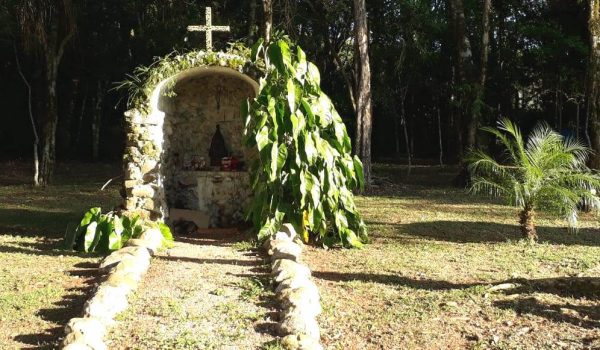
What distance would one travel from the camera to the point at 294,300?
15.6ft

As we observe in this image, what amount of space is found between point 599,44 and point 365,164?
18.5 feet

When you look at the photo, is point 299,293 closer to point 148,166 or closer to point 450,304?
point 450,304

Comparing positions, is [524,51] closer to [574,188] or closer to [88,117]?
[574,188]

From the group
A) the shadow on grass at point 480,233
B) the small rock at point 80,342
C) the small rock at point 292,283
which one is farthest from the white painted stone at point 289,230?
the small rock at point 80,342

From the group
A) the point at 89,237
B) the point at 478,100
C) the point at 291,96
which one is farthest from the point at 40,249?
the point at 478,100

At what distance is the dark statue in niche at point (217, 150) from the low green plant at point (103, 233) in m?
2.33

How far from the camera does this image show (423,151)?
81.3ft

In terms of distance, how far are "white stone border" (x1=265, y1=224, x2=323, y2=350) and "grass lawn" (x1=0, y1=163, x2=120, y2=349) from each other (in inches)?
58.7

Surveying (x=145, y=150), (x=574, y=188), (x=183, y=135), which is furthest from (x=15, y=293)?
(x=574, y=188)

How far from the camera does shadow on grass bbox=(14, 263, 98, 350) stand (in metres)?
4.25

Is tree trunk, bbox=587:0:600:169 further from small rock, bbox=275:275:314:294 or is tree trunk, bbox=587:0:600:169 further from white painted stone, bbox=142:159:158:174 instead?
small rock, bbox=275:275:314:294

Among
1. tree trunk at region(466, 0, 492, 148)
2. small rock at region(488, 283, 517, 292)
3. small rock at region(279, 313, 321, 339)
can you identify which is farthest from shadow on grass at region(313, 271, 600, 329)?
tree trunk at region(466, 0, 492, 148)

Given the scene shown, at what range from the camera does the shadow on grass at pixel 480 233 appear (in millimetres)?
8305

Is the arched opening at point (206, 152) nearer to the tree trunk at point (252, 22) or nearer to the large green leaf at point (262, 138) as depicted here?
the large green leaf at point (262, 138)
